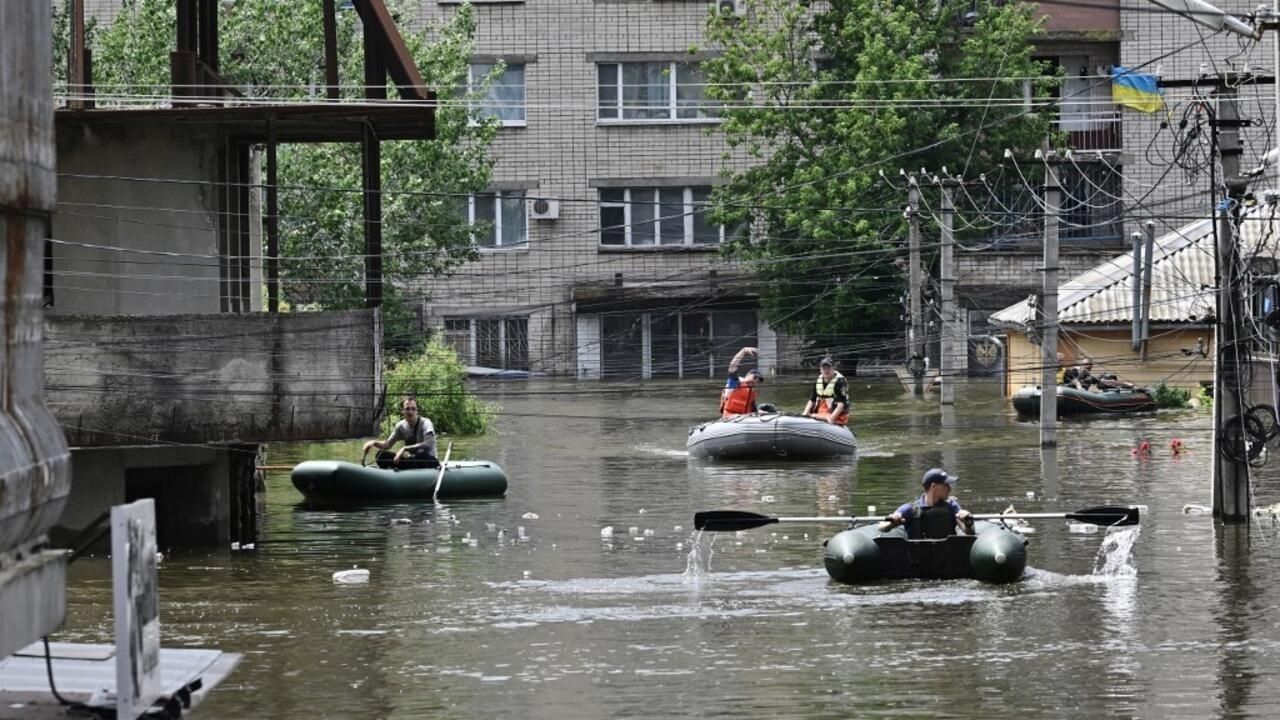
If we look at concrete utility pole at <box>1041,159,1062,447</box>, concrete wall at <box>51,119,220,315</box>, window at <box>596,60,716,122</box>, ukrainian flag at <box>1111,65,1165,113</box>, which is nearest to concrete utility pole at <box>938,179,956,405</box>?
concrete utility pole at <box>1041,159,1062,447</box>

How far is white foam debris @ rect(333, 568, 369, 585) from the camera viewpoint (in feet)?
78.4

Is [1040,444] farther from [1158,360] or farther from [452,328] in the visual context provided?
[452,328]

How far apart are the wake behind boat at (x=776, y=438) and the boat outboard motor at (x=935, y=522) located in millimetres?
15836

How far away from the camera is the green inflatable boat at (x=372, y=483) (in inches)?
1276

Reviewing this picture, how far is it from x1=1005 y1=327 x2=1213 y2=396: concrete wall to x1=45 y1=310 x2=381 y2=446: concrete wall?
97.4 ft

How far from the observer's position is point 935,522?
23.3 m

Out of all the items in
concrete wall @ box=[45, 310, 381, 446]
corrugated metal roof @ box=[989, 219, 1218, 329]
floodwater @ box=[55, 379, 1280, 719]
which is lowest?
floodwater @ box=[55, 379, 1280, 719]

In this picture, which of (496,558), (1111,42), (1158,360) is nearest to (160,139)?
(496,558)

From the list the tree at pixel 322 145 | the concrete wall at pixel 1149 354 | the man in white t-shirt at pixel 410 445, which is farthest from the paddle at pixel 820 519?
the concrete wall at pixel 1149 354

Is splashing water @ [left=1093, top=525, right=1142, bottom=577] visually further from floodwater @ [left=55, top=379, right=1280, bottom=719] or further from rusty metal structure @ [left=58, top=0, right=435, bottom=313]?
rusty metal structure @ [left=58, top=0, right=435, bottom=313]

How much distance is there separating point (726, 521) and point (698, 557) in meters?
1.04

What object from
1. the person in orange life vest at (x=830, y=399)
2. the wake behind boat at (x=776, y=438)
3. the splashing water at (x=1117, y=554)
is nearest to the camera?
the splashing water at (x=1117, y=554)

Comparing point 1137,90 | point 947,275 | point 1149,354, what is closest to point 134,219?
point 1137,90

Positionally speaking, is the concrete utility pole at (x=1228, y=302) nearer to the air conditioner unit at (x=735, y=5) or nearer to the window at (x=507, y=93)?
the air conditioner unit at (x=735, y=5)
